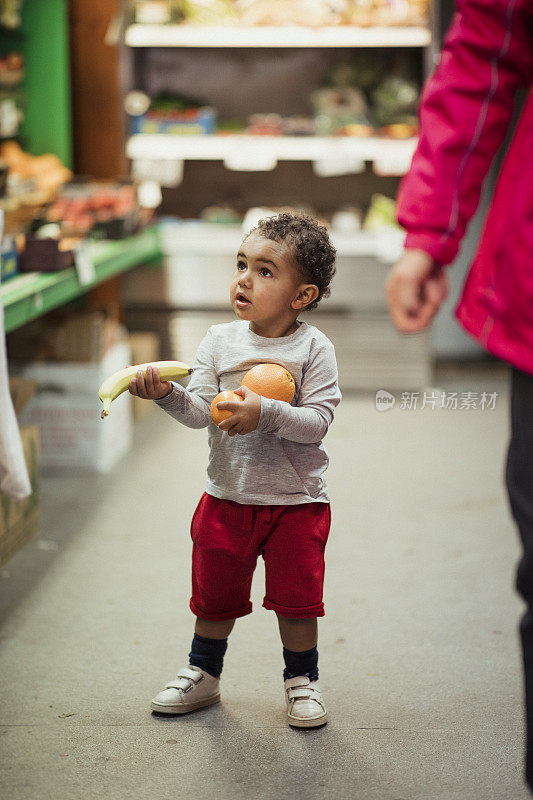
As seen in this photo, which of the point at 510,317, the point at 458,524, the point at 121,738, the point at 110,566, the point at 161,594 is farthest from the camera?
the point at 458,524

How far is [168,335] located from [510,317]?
429 centimetres

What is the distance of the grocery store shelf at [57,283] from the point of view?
9.85ft

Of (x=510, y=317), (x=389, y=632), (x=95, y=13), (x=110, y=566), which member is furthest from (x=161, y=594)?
(x=95, y=13)

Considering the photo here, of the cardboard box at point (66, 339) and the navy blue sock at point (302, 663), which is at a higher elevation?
the navy blue sock at point (302, 663)

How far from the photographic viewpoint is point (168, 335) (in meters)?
5.51

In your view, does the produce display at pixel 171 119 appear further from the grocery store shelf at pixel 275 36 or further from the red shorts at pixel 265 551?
the red shorts at pixel 265 551

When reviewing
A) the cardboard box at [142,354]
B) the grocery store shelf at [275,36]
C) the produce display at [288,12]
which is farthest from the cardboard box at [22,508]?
the produce display at [288,12]

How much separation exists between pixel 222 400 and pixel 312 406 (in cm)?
21

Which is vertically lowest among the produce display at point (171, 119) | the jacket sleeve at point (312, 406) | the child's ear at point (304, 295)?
the produce display at point (171, 119)

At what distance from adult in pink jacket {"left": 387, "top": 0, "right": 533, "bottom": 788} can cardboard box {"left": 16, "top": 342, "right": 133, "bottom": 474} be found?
2.68 m

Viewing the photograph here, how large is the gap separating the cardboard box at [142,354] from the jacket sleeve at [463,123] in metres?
3.50

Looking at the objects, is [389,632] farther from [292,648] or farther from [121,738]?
[121,738]

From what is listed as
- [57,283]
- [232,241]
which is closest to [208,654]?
[57,283]

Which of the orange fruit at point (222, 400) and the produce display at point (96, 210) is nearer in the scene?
the orange fruit at point (222, 400)
